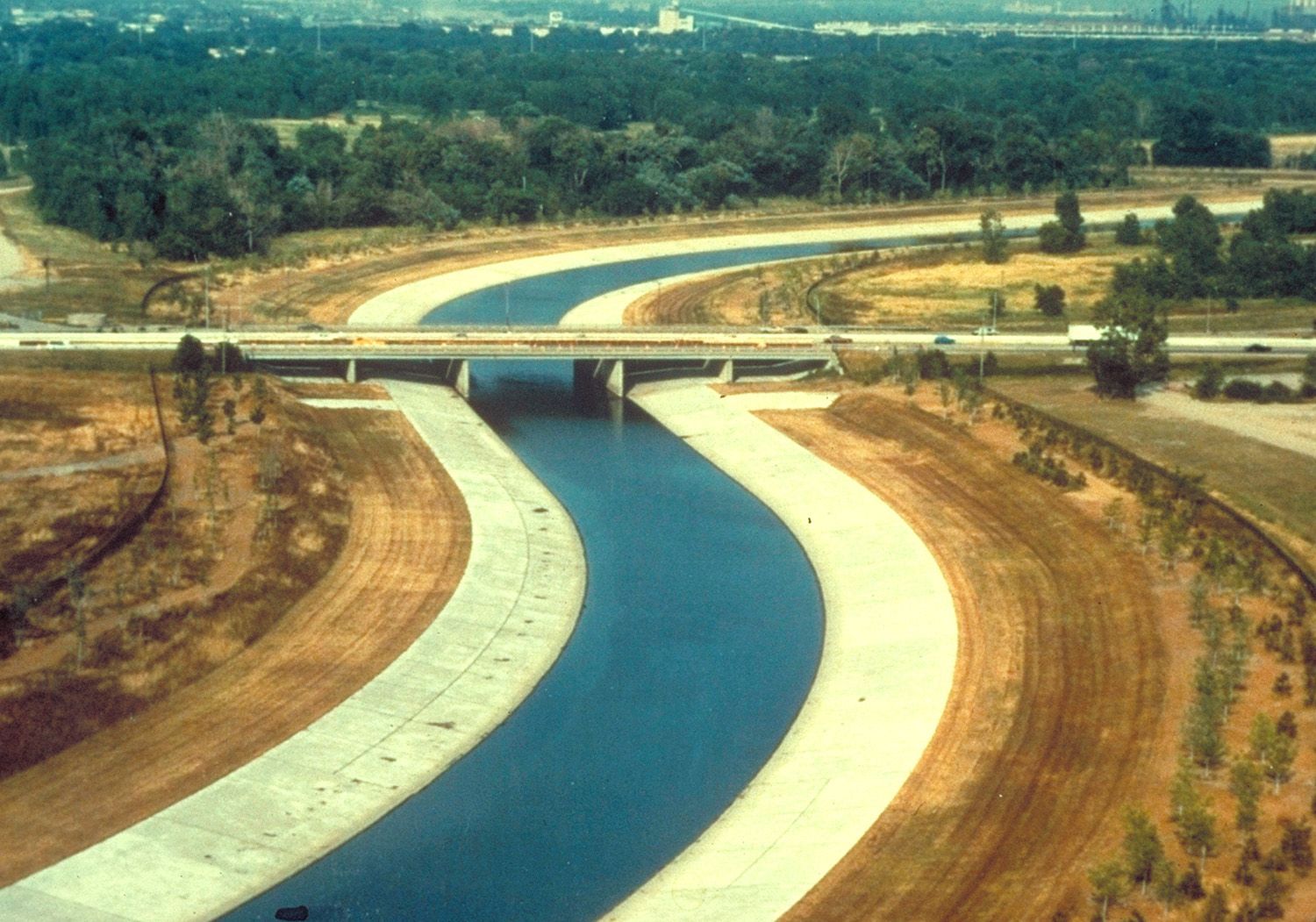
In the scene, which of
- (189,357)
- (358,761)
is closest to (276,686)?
(358,761)

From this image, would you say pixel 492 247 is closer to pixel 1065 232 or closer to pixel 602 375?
pixel 1065 232

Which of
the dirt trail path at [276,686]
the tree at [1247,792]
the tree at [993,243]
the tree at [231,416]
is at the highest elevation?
the tree at [993,243]

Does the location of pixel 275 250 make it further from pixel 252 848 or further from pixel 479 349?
pixel 252 848

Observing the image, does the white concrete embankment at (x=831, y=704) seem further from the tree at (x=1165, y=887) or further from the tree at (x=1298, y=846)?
the tree at (x=1298, y=846)

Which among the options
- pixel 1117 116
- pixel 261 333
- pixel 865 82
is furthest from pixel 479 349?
pixel 865 82

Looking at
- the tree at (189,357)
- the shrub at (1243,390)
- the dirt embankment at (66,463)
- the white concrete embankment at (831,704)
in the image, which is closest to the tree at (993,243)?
the shrub at (1243,390)

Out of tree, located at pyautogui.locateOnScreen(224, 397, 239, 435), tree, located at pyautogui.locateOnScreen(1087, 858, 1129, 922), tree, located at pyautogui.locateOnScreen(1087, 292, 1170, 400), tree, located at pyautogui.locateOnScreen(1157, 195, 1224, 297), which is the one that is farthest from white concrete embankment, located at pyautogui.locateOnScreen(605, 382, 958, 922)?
tree, located at pyautogui.locateOnScreen(1157, 195, 1224, 297)
